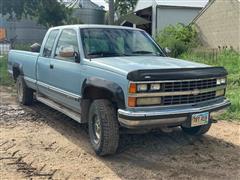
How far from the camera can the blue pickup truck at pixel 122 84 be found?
502 cm

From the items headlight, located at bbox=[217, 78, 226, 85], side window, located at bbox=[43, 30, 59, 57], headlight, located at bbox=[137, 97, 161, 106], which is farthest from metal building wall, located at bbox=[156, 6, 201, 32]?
headlight, located at bbox=[137, 97, 161, 106]

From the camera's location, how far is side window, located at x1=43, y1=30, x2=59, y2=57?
7508mm

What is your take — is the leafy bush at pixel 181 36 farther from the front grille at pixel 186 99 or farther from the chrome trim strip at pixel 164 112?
the chrome trim strip at pixel 164 112

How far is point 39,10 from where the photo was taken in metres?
23.7

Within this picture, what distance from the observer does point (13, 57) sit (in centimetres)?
974

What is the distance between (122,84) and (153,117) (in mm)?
577

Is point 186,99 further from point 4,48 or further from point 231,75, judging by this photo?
point 4,48

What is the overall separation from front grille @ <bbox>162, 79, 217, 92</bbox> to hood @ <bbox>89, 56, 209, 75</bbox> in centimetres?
26

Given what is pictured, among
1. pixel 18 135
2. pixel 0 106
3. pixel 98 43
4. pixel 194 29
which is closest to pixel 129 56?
pixel 98 43

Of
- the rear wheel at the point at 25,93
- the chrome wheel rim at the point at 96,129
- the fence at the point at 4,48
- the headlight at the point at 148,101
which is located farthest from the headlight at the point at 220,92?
the fence at the point at 4,48

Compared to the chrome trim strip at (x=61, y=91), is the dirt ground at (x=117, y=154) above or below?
below

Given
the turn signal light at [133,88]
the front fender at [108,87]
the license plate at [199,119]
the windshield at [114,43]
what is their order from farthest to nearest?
1. the windshield at [114,43]
2. the license plate at [199,119]
3. the front fender at [108,87]
4. the turn signal light at [133,88]

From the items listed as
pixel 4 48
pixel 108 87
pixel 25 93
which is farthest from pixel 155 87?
pixel 4 48

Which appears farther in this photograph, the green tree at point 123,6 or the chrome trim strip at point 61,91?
the green tree at point 123,6
